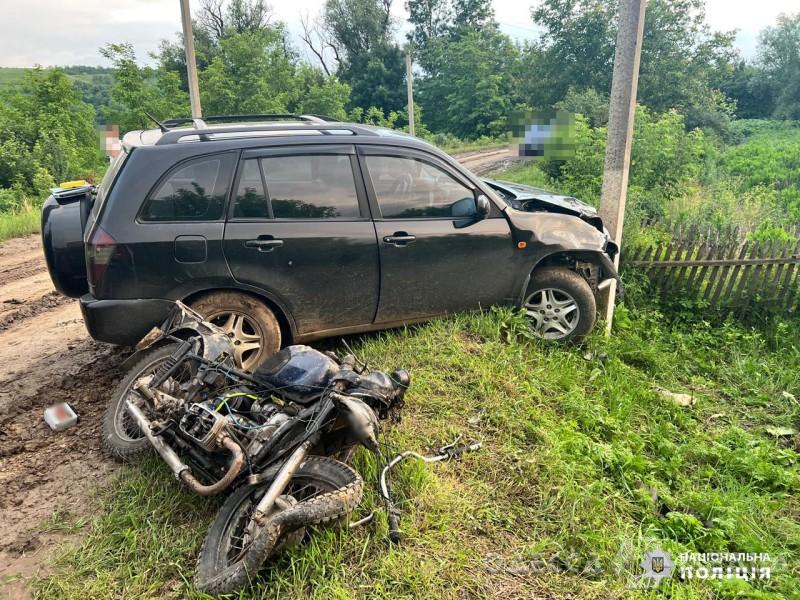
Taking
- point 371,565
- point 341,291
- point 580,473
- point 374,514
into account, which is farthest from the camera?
point 341,291

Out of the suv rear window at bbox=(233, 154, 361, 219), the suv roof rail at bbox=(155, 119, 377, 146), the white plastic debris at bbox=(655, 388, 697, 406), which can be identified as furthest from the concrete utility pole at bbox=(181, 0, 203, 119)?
the white plastic debris at bbox=(655, 388, 697, 406)

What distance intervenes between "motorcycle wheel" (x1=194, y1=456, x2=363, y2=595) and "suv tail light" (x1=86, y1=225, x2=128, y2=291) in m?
1.88

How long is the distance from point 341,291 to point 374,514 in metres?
1.89

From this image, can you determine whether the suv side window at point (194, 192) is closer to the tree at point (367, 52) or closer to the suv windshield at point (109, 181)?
the suv windshield at point (109, 181)

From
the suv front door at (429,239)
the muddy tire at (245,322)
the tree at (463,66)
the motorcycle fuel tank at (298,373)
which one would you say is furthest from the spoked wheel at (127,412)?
the tree at (463,66)

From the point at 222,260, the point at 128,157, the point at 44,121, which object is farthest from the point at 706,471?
the point at 44,121

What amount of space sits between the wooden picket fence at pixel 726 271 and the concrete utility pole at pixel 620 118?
123 cm

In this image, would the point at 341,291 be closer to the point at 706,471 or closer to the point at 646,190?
the point at 706,471

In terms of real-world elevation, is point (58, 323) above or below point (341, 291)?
below

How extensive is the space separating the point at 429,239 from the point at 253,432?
2.20 m

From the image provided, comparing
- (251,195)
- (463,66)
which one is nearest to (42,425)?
(251,195)

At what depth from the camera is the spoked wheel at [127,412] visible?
11.3 feet

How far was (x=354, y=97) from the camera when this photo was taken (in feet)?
129

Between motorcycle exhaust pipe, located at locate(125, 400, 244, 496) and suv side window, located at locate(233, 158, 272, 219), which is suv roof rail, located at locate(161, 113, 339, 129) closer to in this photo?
suv side window, located at locate(233, 158, 272, 219)
